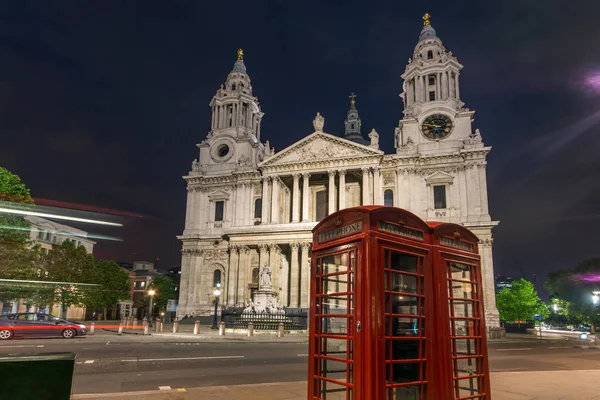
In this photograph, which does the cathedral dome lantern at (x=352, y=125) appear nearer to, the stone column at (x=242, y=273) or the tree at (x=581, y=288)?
the tree at (x=581, y=288)

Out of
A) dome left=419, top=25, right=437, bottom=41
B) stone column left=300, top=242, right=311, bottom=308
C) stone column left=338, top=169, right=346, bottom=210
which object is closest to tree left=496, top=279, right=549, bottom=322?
stone column left=338, top=169, right=346, bottom=210

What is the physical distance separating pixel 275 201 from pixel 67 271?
77.1 feet

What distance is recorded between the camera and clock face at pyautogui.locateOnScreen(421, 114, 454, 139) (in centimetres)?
4453

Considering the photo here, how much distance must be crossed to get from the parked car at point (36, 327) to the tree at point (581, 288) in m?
57.5

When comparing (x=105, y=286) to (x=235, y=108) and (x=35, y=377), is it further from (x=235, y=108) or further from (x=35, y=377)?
(x=35, y=377)

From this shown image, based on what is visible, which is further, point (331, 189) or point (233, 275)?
Result: point (331, 189)

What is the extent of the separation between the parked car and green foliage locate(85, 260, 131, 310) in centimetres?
2656

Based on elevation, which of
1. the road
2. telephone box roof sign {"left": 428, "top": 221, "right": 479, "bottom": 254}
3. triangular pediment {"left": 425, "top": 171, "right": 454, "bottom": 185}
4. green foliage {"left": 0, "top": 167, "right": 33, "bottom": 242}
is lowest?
the road

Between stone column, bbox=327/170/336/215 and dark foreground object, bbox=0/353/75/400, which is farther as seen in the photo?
stone column, bbox=327/170/336/215

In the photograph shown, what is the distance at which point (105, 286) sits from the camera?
51.9 metres

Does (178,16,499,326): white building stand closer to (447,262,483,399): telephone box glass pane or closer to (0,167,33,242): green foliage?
(0,167,33,242): green foliage

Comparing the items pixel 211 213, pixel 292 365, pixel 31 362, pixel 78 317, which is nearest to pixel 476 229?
pixel 211 213

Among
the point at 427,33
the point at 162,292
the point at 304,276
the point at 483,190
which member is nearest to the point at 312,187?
the point at 304,276

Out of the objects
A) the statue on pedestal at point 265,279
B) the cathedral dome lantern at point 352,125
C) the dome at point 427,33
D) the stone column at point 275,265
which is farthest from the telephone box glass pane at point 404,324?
the cathedral dome lantern at point 352,125
